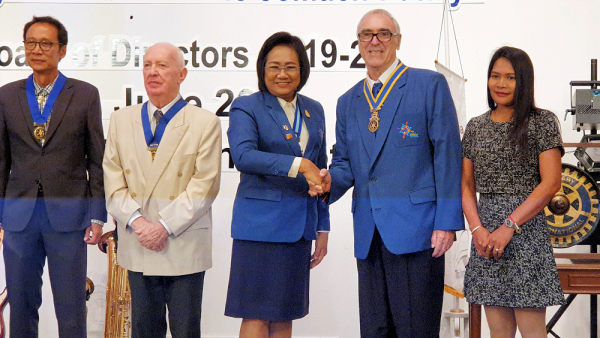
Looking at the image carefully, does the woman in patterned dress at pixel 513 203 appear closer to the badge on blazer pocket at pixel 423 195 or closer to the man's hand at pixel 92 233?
the badge on blazer pocket at pixel 423 195

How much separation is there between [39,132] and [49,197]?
27cm

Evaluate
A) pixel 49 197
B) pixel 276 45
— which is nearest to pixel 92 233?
pixel 49 197

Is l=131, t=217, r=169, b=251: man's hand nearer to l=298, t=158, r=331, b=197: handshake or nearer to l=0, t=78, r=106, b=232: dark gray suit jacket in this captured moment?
l=0, t=78, r=106, b=232: dark gray suit jacket

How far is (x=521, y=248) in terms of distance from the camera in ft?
8.45

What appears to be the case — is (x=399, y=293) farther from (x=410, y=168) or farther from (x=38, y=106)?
(x=38, y=106)

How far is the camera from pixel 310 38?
3498 mm

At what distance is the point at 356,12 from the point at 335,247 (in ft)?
3.88

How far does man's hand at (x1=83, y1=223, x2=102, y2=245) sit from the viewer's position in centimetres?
294

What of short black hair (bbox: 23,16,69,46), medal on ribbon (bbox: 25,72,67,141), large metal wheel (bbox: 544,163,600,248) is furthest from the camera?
large metal wheel (bbox: 544,163,600,248)

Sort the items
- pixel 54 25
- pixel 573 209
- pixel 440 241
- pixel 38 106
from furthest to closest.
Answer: pixel 573 209
pixel 54 25
pixel 38 106
pixel 440 241

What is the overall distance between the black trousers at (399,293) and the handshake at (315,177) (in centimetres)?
25

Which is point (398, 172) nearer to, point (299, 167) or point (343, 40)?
point (299, 167)

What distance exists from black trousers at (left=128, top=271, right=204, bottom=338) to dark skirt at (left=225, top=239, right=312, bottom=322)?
147 millimetres

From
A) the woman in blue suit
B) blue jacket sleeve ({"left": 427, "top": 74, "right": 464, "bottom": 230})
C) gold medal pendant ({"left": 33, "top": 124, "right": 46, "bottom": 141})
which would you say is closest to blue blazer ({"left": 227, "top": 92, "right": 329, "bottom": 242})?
the woman in blue suit
